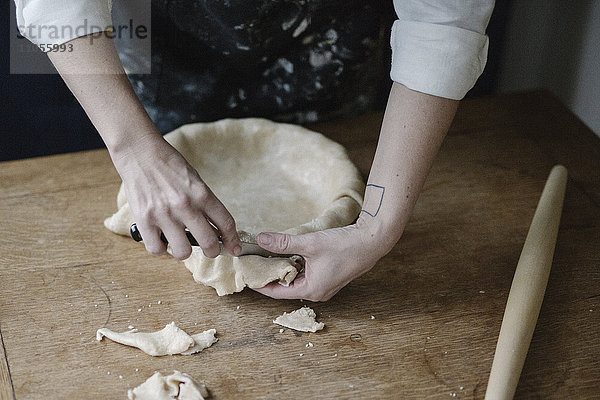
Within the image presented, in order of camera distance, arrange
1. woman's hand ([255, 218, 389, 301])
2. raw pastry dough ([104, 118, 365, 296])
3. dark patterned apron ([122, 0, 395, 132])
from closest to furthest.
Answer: woman's hand ([255, 218, 389, 301]), raw pastry dough ([104, 118, 365, 296]), dark patterned apron ([122, 0, 395, 132])

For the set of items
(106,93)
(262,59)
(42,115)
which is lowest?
(42,115)

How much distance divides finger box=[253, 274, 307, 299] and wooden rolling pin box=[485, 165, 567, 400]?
0.31 meters

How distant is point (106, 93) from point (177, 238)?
9.7 inches

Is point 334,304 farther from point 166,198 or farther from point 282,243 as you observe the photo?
point 166,198

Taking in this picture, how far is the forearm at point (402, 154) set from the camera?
0.99 m

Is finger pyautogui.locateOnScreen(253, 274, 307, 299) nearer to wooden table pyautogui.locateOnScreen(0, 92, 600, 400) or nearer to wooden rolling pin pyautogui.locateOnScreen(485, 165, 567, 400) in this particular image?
wooden table pyautogui.locateOnScreen(0, 92, 600, 400)

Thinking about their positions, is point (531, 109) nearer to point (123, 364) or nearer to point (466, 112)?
point (466, 112)

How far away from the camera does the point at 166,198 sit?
931mm

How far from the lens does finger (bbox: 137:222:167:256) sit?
94cm

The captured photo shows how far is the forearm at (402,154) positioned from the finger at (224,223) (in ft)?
0.68

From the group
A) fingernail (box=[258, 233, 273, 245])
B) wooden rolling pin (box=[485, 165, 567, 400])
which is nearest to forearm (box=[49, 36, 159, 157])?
fingernail (box=[258, 233, 273, 245])

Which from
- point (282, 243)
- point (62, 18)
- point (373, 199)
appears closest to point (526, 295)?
point (373, 199)

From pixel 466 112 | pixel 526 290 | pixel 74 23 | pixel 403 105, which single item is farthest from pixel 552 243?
pixel 74 23

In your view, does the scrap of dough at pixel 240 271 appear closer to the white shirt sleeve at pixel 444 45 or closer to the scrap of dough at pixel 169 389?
the scrap of dough at pixel 169 389
